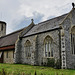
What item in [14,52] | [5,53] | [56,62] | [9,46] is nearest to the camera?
[56,62]

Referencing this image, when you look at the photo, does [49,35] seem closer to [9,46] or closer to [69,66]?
[69,66]

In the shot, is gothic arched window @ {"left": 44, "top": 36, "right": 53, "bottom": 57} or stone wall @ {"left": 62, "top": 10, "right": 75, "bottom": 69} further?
gothic arched window @ {"left": 44, "top": 36, "right": 53, "bottom": 57}

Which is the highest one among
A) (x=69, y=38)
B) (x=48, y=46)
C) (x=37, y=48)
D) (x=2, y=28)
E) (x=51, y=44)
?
(x=2, y=28)

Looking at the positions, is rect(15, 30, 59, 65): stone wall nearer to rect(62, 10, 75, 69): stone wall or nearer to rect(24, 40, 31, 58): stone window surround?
rect(24, 40, 31, 58): stone window surround

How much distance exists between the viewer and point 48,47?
2003 centimetres

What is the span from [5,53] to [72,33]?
18487 mm

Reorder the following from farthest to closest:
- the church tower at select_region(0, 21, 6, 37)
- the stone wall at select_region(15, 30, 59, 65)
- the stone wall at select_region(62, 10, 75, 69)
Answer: the church tower at select_region(0, 21, 6, 37) → the stone wall at select_region(15, 30, 59, 65) → the stone wall at select_region(62, 10, 75, 69)

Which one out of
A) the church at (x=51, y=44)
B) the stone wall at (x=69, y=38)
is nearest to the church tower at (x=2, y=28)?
the church at (x=51, y=44)

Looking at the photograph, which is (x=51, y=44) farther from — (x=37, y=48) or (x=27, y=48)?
(x=27, y=48)

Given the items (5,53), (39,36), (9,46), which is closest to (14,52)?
(9,46)

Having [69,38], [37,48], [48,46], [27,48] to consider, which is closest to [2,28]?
[27,48]

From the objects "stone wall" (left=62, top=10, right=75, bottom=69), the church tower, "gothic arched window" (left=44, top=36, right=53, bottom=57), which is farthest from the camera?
the church tower

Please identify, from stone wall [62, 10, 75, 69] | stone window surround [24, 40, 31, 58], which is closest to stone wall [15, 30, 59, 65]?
stone window surround [24, 40, 31, 58]

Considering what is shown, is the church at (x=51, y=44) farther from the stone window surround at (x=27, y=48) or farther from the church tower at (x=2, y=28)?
the church tower at (x=2, y=28)
